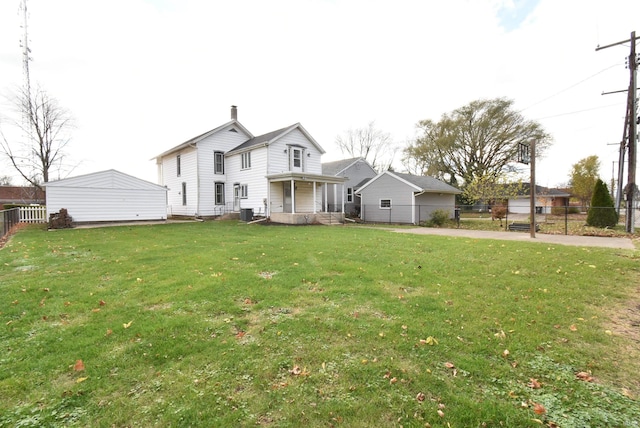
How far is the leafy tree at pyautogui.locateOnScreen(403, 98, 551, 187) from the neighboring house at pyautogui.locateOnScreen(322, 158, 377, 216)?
1219 cm

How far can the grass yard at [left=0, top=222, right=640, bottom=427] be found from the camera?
2.32 m

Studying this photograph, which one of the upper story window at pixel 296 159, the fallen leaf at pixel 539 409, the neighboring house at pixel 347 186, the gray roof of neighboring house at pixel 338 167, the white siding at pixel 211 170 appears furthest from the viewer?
the gray roof of neighboring house at pixel 338 167

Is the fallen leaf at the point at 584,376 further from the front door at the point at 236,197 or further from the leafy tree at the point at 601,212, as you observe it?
the front door at the point at 236,197

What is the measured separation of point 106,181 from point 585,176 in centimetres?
5184

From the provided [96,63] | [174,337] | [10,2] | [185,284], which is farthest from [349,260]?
[10,2]

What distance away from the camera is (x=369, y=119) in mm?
46094

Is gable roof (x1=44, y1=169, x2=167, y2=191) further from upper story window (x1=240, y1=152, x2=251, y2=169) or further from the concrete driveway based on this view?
the concrete driveway

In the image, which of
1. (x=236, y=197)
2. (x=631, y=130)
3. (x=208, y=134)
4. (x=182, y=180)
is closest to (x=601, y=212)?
(x=631, y=130)

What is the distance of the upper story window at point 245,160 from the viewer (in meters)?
22.8

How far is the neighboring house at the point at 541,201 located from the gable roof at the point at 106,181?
40371mm

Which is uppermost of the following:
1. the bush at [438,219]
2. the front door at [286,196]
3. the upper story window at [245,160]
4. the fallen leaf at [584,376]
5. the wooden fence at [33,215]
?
the upper story window at [245,160]

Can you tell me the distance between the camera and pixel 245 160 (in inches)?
907

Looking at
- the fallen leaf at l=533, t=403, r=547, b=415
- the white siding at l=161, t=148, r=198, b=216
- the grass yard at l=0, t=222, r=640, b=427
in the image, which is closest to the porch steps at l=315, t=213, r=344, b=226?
the white siding at l=161, t=148, r=198, b=216

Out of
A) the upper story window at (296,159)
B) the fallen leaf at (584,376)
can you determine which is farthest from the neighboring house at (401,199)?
the fallen leaf at (584,376)
